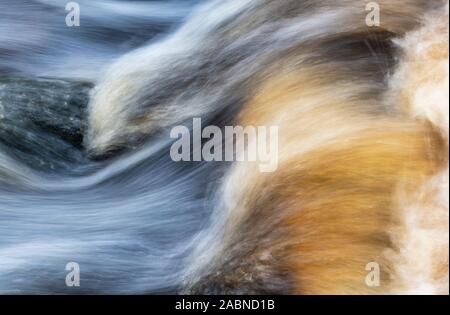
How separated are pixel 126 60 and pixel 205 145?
1246 millimetres

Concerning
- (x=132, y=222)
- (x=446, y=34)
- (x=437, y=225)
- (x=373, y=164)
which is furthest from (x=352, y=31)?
(x=132, y=222)

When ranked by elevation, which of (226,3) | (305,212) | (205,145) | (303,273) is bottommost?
(303,273)

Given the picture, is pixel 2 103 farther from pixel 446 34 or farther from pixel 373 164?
pixel 446 34

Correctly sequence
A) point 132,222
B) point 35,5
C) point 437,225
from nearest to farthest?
point 437,225
point 132,222
point 35,5

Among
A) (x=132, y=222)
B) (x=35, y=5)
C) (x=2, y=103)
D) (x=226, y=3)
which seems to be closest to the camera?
(x=132, y=222)

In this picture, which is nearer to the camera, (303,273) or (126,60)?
(303,273)

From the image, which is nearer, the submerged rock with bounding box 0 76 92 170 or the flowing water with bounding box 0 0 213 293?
the flowing water with bounding box 0 0 213 293

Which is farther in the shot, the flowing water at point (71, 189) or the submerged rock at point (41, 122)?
the submerged rock at point (41, 122)

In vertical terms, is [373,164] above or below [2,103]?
below

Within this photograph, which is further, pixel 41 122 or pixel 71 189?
pixel 41 122

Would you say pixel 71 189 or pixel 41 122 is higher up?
pixel 41 122

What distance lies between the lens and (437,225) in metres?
3.71

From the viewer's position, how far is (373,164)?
390 cm

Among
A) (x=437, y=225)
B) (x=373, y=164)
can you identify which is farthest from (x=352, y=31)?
(x=437, y=225)
